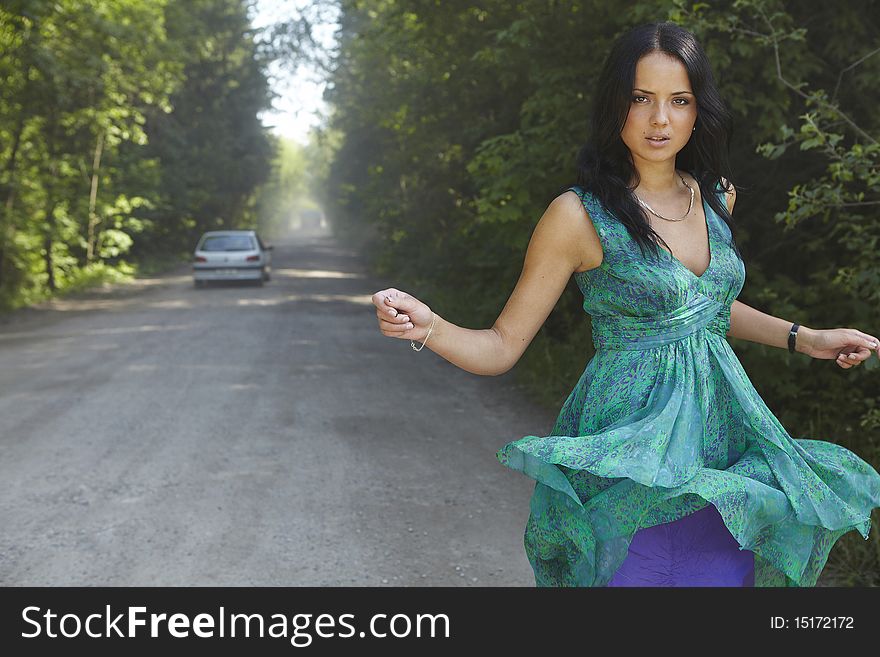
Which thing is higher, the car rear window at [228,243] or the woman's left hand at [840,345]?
the woman's left hand at [840,345]

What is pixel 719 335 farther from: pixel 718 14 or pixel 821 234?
pixel 821 234

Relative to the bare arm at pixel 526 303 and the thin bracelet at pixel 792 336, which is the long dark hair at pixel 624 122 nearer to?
the bare arm at pixel 526 303

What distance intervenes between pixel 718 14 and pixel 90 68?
15.3 m

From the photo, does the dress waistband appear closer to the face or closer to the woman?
the woman

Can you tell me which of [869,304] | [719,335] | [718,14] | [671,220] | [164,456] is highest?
[718,14]

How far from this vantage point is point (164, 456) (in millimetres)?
7078

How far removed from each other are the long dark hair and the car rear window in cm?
2292

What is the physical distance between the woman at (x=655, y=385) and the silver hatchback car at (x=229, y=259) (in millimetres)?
22540

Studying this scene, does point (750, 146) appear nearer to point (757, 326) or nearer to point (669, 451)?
point (757, 326)

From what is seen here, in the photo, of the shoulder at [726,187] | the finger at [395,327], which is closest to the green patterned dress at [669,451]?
the shoulder at [726,187]

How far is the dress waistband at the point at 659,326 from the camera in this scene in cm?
210

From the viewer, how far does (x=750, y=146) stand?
7.30m

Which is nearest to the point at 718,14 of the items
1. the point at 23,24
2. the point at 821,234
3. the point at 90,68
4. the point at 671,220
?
the point at 821,234
